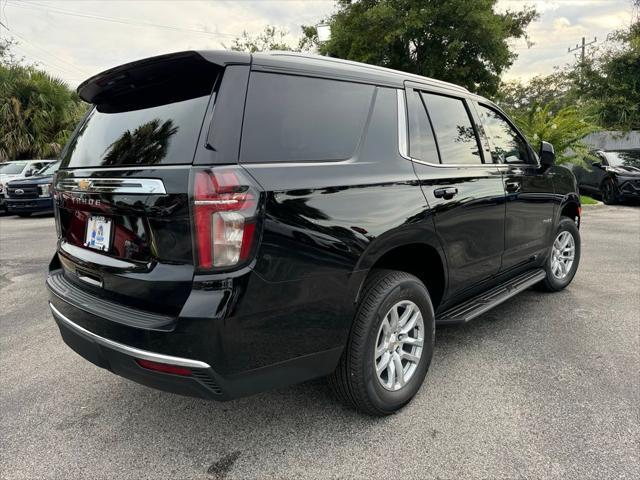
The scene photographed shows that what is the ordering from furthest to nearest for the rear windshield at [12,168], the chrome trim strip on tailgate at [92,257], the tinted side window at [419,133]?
the rear windshield at [12,168] < the tinted side window at [419,133] < the chrome trim strip on tailgate at [92,257]

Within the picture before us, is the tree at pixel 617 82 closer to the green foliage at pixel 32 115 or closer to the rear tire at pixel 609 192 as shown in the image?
the rear tire at pixel 609 192

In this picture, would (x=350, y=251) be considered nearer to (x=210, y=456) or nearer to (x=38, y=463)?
(x=210, y=456)

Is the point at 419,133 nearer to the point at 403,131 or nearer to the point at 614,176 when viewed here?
the point at 403,131

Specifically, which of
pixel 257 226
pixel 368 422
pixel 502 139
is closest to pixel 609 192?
pixel 502 139

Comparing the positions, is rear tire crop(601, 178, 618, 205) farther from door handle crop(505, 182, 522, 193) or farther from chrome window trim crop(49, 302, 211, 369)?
chrome window trim crop(49, 302, 211, 369)

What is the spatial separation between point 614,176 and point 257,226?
1301 cm

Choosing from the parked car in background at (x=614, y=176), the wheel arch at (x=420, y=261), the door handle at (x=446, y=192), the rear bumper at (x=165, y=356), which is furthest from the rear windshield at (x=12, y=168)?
the parked car in background at (x=614, y=176)

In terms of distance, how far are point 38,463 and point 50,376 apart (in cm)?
100

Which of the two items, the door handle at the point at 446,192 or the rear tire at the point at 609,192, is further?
the rear tire at the point at 609,192

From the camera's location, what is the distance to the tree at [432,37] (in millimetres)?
16094

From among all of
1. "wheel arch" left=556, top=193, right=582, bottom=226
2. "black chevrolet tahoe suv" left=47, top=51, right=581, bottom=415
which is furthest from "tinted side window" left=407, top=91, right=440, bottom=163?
"wheel arch" left=556, top=193, right=582, bottom=226

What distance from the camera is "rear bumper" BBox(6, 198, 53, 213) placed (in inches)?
452

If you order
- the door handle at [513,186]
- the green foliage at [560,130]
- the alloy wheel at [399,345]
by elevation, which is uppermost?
the green foliage at [560,130]

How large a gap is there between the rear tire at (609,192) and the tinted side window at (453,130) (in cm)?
1092
